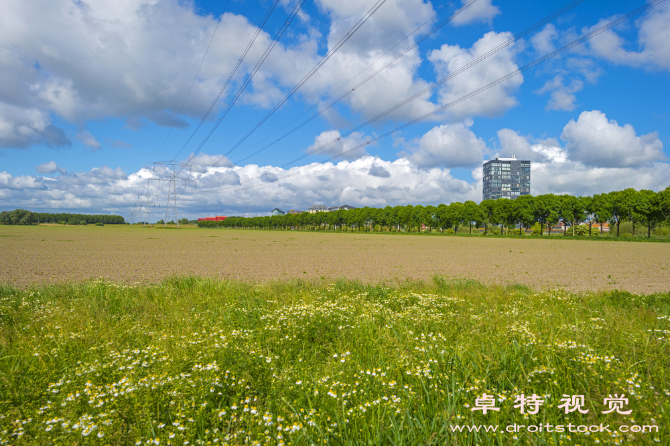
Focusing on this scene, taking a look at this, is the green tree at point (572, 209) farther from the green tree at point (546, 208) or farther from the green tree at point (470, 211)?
the green tree at point (470, 211)

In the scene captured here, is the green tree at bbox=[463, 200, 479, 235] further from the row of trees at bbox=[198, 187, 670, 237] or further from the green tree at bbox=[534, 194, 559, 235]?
the green tree at bbox=[534, 194, 559, 235]

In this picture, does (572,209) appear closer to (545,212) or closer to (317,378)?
(545,212)

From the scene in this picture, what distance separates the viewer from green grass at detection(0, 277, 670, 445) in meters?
3.16

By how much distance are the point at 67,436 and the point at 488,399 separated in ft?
13.6

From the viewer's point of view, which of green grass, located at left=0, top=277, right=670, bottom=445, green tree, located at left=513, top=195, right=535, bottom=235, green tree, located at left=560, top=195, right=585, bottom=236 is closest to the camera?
green grass, located at left=0, top=277, right=670, bottom=445

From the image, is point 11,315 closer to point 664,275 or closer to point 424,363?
point 424,363

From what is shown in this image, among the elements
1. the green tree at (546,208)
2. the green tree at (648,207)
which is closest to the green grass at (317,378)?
the green tree at (648,207)

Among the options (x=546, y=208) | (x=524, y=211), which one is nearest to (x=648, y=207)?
(x=546, y=208)

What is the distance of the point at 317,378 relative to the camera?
4.19 metres

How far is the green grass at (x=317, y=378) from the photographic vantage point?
316 centimetres

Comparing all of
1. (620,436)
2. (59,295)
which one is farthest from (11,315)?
(620,436)

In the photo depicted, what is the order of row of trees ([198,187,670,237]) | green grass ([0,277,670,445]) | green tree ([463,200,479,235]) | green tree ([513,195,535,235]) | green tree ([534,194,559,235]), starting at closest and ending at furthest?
green grass ([0,277,670,445]) → row of trees ([198,187,670,237]) → green tree ([534,194,559,235]) → green tree ([513,195,535,235]) → green tree ([463,200,479,235])

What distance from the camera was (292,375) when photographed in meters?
4.27

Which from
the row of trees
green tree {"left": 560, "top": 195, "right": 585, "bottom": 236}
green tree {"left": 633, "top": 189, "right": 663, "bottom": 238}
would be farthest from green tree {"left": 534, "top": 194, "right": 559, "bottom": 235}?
green tree {"left": 633, "top": 189, "right": 663, "bottom": 238}
